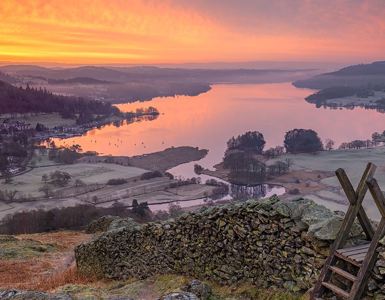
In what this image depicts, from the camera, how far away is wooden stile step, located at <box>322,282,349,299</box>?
7402mm

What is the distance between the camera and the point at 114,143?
15538 cm

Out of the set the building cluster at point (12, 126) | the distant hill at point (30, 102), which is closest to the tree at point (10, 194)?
the building cluster at point (12, 126)

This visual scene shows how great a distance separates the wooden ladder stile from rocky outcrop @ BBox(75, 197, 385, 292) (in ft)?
0.85

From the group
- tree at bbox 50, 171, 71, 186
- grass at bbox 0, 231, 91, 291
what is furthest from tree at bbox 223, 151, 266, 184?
grass at bbox 0, 231, 91, 291

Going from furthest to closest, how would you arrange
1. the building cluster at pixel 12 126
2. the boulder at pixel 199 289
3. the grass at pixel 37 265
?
the building cluster at pixel 12 126 < the grass at pixel 37 265 < the boulder at pixel 199 289

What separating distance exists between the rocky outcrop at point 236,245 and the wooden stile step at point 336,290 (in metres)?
0.48

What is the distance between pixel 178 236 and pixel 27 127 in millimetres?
171572

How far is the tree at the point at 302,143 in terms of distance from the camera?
129 meters

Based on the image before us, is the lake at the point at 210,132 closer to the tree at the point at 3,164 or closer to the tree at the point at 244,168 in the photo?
the tree at the point at 244,168

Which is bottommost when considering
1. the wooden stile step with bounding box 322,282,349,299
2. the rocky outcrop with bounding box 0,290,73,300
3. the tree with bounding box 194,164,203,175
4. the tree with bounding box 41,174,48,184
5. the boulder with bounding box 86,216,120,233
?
the tree with bounding box 41,174,48,184

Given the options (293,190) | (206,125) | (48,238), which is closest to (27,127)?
(206,125)

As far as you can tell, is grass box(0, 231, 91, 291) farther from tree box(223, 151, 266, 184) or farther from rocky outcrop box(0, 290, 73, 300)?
tree box(223, 151, 266, 184)

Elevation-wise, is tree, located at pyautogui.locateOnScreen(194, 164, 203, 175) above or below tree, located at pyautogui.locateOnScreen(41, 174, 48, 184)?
above

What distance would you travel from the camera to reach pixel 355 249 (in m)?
7.84
